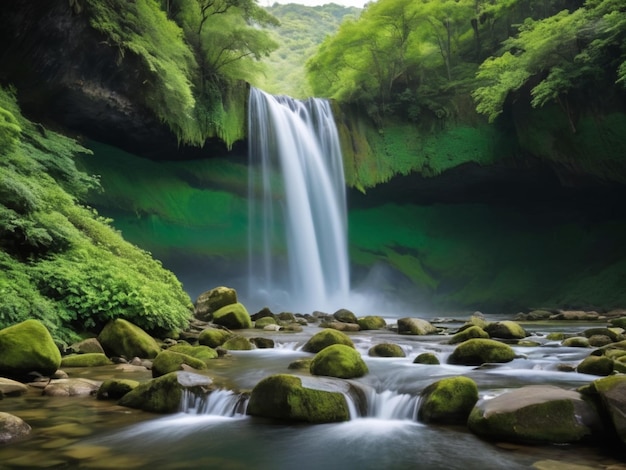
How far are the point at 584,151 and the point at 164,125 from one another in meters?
16.3

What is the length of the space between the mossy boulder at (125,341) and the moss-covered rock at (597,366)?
20.5 feet

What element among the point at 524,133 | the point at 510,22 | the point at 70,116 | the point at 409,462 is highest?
the point at 510,22

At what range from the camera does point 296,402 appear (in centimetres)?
468

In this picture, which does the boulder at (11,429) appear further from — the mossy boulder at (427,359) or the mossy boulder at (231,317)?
the mossy boulder at (231,317)

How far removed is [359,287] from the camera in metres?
24.4

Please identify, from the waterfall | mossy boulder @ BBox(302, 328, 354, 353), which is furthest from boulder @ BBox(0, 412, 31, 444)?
the waterfall

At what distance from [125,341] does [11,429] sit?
3757mm

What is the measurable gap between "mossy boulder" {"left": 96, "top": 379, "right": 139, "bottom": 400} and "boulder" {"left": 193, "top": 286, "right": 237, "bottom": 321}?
313 inches

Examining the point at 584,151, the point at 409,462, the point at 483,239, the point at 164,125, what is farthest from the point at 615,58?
the point at 409,462

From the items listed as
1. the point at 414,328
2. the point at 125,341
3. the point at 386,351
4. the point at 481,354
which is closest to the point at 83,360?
the point at 125,341

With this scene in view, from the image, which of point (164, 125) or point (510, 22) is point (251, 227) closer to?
point (164, 125)

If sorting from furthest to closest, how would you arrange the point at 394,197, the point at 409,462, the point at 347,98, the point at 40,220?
the point at 394,197
the point at 347,98
the point at 40,220
the point at 409,462

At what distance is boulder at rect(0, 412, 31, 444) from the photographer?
3865 millimetres

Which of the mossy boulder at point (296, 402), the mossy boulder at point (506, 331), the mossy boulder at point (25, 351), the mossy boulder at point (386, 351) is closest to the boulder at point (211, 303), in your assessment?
the mossy boulder at point (386, 351)
